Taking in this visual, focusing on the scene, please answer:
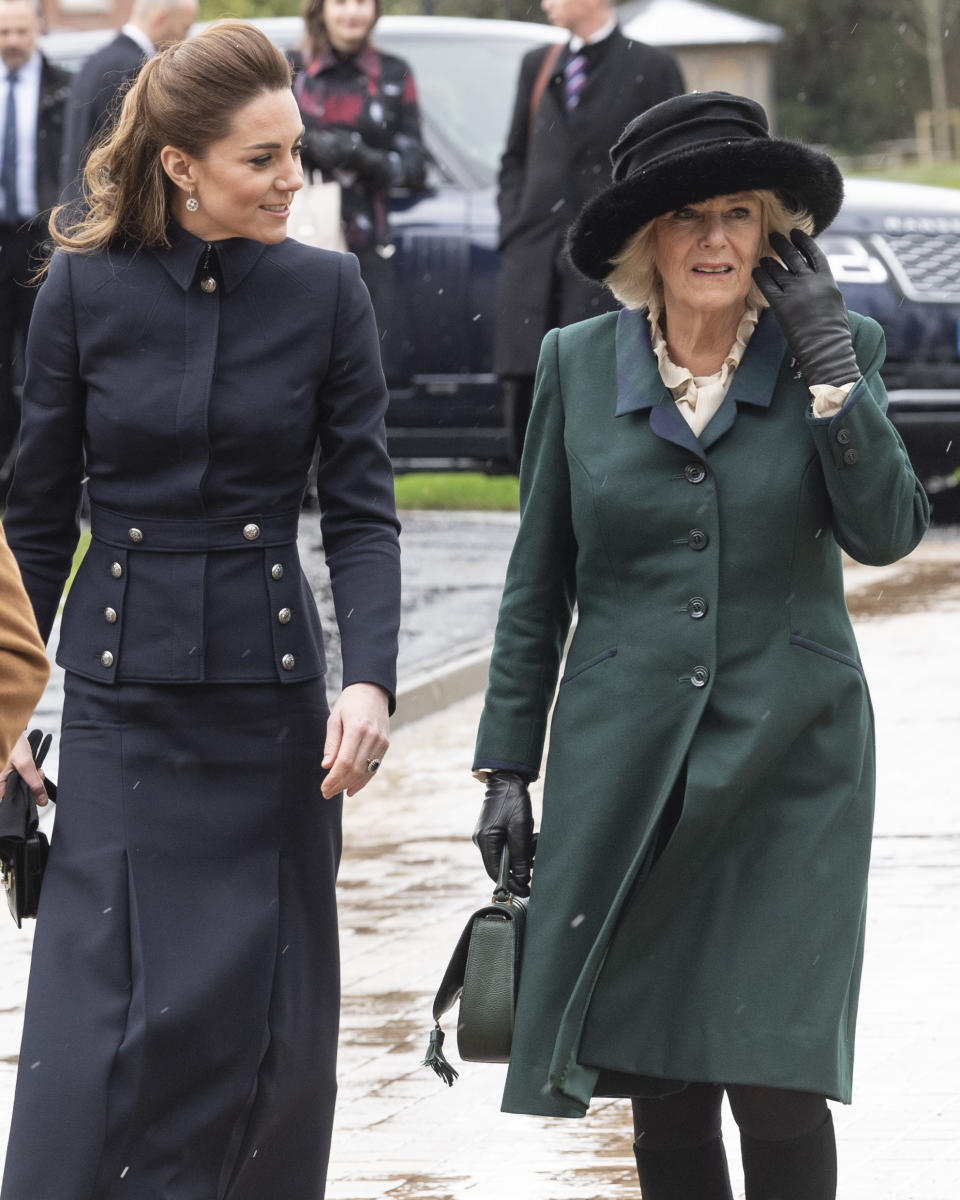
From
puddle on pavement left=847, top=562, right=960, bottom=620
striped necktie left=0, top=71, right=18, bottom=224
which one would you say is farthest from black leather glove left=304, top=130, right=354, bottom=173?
puddle on pavement left=847, top=562, right=960, bottom=620

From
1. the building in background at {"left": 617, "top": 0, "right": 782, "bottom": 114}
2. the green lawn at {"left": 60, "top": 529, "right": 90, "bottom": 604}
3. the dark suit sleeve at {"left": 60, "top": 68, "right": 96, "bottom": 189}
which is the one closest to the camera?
the green lawn at {"left": 60, "top": 529, "right": 90, "bottom": 604}

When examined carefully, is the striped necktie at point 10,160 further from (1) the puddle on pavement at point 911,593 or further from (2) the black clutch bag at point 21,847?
(2) the black clutch bag at point 21,847

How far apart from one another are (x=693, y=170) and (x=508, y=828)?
3.30 ft

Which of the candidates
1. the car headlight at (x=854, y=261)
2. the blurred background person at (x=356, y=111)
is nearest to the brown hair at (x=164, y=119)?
the blurred background person at (x=356, y=111)

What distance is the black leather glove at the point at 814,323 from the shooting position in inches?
145

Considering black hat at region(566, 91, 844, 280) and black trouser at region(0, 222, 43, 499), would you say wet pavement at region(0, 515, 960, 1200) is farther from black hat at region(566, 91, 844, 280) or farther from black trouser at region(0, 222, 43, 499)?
black trouser at region(0, 222, 43, 499)

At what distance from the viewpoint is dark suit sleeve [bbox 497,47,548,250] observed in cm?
970

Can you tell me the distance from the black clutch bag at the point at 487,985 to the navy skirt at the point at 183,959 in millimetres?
239

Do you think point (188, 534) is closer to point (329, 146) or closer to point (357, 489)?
point (357, 489)

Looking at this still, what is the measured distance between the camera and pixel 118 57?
1047cm

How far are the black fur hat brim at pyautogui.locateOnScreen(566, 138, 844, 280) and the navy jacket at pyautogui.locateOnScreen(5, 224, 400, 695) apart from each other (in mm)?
412

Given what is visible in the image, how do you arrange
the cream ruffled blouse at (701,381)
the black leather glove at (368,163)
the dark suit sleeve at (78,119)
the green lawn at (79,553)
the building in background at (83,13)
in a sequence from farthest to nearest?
the building in background at (83,13) < the black leather glove at (368,163) < the dark suit sleeve at (78,119) < the green lawn at (79,553) < the cream ruffled blouse at (701,381)

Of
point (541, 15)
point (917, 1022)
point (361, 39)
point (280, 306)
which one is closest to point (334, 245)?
point (361, 39)

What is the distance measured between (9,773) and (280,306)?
815 mm
